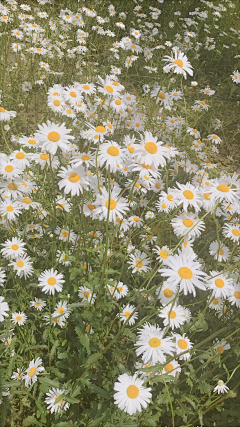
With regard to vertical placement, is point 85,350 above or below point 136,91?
below

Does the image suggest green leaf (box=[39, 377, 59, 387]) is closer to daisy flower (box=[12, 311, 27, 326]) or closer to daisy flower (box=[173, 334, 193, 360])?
daisy flower (box=[12, 311, 27, 326])

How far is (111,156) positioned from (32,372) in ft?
5.03

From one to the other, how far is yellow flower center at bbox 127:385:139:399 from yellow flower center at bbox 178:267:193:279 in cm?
66

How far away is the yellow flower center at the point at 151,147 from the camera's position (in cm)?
162

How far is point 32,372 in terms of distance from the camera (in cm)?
203

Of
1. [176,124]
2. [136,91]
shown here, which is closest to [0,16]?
[136,91]

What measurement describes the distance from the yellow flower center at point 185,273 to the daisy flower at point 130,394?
0.61 m

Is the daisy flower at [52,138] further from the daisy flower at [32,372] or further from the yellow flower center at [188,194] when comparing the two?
the daisy flower at [32,372]

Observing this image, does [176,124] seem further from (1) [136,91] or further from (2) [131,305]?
(2) [131,305]

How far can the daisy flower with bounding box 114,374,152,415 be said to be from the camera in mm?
1532

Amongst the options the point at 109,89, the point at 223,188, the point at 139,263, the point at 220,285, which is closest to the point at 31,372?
the point at 139,263

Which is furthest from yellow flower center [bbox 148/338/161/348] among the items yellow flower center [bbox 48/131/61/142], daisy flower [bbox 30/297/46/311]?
yellow flower center [bbox 48/131/61/142]

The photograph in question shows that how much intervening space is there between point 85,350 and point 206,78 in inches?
301

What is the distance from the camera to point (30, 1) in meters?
6.48
